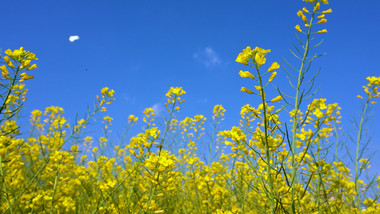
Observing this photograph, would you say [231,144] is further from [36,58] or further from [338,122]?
[338,122]

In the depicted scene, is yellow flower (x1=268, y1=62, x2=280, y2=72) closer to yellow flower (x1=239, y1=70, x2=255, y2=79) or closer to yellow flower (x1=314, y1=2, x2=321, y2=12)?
yellow flower (x1=239, y1=70, x2=255, y2=79)

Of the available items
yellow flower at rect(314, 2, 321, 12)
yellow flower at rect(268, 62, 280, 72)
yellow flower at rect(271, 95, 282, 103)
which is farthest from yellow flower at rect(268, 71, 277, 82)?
yellow flower at rect(314, 2, 321, 12)

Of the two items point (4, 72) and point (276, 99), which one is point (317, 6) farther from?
point (4, 72)

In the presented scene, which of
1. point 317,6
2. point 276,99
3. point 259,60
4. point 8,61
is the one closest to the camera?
point 259,60

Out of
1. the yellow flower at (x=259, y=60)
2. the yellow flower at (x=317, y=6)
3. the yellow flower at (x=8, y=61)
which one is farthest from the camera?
the yellow flower at (x=8, y=61)

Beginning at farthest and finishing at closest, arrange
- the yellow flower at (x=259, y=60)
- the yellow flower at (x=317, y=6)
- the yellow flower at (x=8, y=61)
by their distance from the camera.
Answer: the yellow flower at (x=8, y=61), the yellow flower at (x=317, y=6), the yellow flower at (x=259, y=60)

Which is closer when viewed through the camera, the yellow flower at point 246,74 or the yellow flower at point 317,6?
the yellow flower at point 246,74

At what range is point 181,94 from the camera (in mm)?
3457

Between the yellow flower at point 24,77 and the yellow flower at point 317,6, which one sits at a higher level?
the yellow flower at point 317,6

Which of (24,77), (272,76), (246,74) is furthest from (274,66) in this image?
(24,77)

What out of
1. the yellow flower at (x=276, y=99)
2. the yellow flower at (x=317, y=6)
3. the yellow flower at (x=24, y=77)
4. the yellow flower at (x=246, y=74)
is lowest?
the yellow flower at (x=276, y=99)

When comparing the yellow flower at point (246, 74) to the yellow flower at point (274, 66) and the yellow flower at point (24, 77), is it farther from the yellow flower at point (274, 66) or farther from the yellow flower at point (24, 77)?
the yellow flower at point (24, 77)

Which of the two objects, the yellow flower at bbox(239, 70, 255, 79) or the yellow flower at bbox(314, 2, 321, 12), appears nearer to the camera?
the yellow flower at bbox(239, 70, 255, 79)

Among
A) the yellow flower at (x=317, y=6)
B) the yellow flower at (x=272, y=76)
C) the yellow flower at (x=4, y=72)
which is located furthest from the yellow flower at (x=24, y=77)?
the yellow flower at (x=317, y=6)
